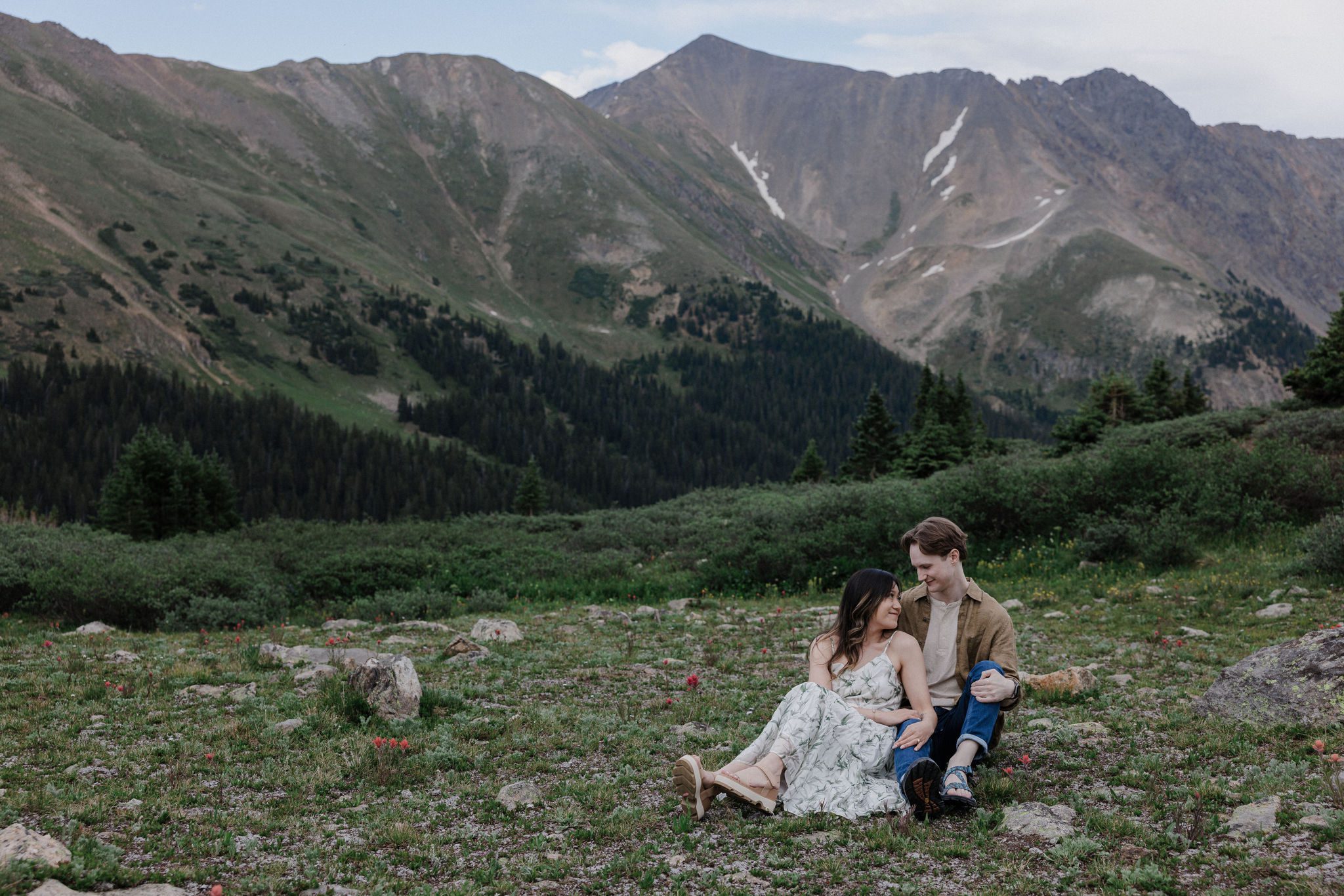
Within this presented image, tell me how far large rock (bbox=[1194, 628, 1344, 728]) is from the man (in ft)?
10.4

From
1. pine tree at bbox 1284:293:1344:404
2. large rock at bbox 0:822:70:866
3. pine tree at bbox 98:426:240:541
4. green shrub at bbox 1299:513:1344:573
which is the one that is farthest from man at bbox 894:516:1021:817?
pine tree at bbox 98:426:240:541

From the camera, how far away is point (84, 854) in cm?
631

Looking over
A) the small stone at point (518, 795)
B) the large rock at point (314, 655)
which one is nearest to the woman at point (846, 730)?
the small stone at point (518, 795)

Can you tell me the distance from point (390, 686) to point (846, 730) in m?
6.40

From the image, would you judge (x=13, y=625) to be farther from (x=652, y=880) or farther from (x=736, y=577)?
(x=652, y=880)

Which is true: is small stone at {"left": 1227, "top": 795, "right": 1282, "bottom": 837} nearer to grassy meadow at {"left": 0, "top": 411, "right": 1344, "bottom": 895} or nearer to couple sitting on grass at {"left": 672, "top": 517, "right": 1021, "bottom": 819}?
grassy meadow at {"left": 0, "top": 411, "right": 1344, "bottom": 895}

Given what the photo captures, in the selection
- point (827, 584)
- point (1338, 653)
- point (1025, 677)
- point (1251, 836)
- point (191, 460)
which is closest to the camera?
point (1251, 836)

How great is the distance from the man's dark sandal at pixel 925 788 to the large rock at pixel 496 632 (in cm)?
1078

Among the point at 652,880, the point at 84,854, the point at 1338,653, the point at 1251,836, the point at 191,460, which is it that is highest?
the point at 1338,653

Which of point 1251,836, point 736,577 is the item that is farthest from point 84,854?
point 736,577

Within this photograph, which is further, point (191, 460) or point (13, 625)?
point (191, 460)

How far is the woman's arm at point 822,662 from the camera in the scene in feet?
27.1

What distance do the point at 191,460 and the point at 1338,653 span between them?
189ft

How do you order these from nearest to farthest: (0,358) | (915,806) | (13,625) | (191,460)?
(915,806) < (13,625) < (191,460) < (0,358)
